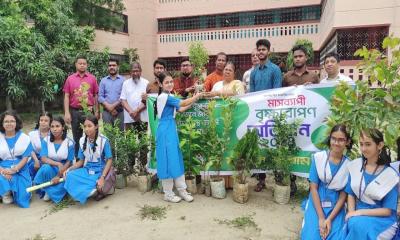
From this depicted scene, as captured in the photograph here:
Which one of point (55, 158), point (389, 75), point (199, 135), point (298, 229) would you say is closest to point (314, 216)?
point (298, 229)

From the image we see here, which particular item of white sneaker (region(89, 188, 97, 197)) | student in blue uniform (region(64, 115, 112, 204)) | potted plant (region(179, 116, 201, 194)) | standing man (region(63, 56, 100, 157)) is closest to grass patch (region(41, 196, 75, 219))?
student in blue uniform (region(64, 115, 112, 204))

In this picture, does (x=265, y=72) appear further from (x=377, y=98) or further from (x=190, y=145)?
(x=377, y=98)

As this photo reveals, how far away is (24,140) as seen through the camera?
4191mm

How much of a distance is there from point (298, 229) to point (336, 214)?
22.5 inches

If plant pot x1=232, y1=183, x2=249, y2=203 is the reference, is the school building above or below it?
above

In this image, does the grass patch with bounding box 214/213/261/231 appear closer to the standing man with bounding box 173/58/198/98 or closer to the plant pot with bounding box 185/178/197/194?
the plant pot with bounding box 185/178/197/194

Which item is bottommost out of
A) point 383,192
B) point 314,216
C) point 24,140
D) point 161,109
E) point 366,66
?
point 314,216

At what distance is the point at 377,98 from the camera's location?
2336 mm

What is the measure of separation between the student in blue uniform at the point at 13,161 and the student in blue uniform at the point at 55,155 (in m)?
0.17

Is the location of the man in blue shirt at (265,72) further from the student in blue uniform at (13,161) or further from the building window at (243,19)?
the building window at (243,19)

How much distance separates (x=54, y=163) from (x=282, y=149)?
9.02ft

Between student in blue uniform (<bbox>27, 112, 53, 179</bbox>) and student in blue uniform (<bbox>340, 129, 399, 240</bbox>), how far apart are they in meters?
3.66

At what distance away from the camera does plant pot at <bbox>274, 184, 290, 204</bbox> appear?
379 cm

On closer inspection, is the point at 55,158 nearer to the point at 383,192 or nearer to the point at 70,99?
the point at 70,99
